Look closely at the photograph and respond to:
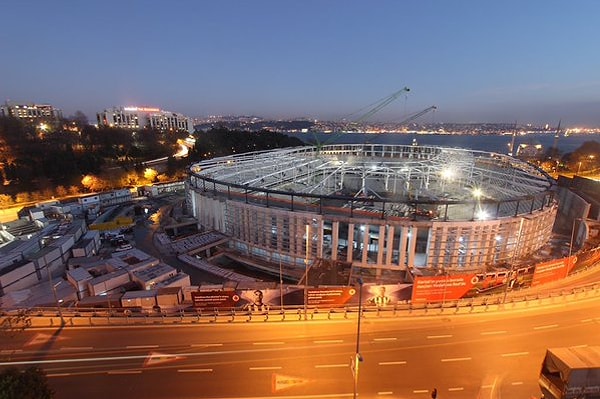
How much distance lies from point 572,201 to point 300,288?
218 ft

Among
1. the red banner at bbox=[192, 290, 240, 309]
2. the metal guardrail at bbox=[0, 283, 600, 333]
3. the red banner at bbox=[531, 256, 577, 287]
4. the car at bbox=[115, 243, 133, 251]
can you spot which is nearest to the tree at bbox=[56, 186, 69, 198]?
the car at bbox=[115, 243, 133, 251]

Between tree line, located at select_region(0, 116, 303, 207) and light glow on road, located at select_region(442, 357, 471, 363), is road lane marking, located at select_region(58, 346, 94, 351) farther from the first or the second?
tree line, located at select_region(0, 116, 303, 207)

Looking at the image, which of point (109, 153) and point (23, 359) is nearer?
point (23, 359)

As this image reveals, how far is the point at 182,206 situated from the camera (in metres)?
67.9

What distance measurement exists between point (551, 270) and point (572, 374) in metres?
21.1

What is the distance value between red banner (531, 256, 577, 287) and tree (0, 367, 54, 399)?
3889 centimetres

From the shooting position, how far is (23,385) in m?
13.5

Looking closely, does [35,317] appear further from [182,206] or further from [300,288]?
[182,206]

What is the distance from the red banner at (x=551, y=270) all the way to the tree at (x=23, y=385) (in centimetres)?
3889

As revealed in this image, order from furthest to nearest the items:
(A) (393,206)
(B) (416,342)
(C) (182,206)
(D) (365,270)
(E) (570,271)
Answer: (C) (182,206) → (A) (393,206) → (D) (365,270) → (E) (570,271) → (B) (416,342)

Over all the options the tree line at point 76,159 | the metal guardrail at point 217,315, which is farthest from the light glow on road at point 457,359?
the tree line at point 76,159

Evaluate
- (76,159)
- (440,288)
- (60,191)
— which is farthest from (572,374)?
(76,159)

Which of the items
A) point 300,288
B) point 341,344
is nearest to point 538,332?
point 341,344

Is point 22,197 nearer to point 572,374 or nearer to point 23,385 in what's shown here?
point 23,385
